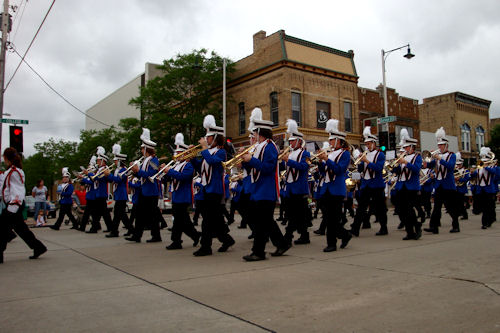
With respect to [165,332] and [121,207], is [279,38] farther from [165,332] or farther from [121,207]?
[165,332]

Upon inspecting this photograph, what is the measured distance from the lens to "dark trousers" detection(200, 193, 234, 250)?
283 inches

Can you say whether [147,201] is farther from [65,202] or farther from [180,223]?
[65,202]

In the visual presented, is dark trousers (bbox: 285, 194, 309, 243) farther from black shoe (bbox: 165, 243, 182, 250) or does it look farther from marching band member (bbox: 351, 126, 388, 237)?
black shoe (bbox: 165, 243, 182, 250)

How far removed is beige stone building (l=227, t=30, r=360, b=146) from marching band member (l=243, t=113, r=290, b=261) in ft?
64.1

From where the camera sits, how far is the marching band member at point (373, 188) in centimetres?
931

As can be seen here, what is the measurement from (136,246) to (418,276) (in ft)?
19.0

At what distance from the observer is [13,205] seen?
7027mm

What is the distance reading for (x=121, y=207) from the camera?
1097cm

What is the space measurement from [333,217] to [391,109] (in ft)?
96.8

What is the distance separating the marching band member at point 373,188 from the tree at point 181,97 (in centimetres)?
1987

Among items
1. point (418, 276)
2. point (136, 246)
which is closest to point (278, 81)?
point (136, 246)

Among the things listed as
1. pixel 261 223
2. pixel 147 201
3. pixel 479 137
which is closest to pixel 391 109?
pixel 479 137

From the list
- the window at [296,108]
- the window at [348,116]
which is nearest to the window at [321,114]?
the window at [296,108]

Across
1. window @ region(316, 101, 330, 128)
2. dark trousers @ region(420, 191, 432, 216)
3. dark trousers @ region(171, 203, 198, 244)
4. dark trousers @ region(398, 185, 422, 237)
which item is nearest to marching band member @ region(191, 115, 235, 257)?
dark trousers @ region(171, 203, 198, 244)
